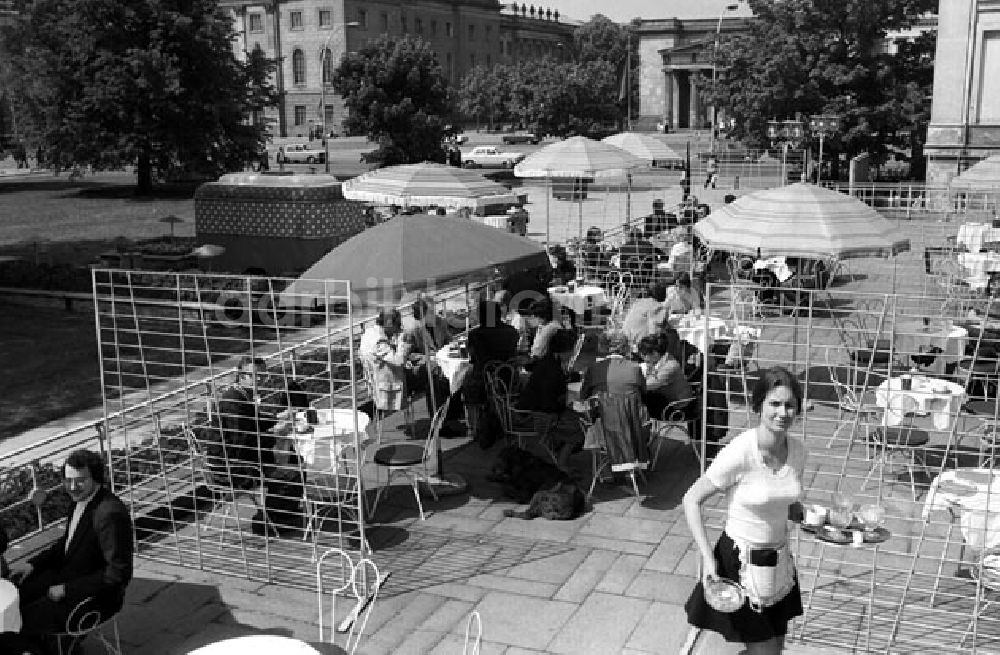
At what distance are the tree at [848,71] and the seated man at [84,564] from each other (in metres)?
30.6

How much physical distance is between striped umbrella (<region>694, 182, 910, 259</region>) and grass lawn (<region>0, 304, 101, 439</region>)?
7.96m

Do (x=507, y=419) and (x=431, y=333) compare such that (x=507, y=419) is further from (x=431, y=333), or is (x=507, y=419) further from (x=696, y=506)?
(x=696, y=506)

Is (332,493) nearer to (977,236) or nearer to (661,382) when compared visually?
(661,382)

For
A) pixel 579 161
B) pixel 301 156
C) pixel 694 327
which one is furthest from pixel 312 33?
pixel 694 327

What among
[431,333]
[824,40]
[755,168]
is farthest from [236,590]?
[755,168]

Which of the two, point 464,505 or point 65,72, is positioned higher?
point 65,72

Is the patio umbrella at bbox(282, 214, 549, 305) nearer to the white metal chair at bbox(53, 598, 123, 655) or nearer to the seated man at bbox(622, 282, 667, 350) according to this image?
the white metal chair at bbox(53, 598, 123, 655)

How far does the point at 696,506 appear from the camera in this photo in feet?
14.0

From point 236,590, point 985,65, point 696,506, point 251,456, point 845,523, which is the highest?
point 985,65

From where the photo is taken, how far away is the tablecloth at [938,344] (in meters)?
10.0

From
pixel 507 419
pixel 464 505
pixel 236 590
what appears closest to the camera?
pixel 236 590

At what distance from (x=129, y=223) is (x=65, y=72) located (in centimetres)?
930

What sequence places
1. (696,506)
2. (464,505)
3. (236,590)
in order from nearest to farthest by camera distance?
(696,506)
(236,590)
(464,505)

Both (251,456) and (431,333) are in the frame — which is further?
(431,333)
